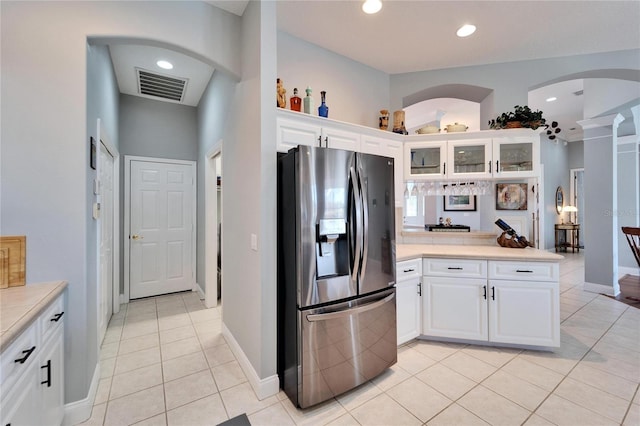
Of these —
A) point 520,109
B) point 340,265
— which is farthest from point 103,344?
point 520,109

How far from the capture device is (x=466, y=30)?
2.66 meters

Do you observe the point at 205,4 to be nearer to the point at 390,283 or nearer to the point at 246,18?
the point at 246,18

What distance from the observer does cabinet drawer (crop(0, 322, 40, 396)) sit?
1.01 m

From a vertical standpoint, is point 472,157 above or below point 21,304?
above

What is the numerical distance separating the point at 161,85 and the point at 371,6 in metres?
2.88

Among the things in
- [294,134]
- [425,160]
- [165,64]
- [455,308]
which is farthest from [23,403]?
[425,160]

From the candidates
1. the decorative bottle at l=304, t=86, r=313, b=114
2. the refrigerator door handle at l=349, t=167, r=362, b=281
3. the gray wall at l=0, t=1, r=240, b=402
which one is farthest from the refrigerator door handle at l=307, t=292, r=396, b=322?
the decorative bottle at l=304, t=86, r=313, b=114

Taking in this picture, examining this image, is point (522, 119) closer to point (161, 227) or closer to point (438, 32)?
point (438, 32)

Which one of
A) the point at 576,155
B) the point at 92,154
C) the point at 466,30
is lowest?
the point at 92,154

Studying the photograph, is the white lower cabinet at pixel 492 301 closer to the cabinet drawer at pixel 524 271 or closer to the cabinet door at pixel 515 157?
the cabinet drawer at pixel 524 271

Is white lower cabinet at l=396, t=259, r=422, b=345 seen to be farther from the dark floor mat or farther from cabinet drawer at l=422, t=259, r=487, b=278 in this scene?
the dark floor mat

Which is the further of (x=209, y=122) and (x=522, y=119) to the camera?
(x=209, y=122)

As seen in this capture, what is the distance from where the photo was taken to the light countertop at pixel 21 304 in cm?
106

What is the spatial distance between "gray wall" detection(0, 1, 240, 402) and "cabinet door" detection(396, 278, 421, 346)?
2.38 meters
